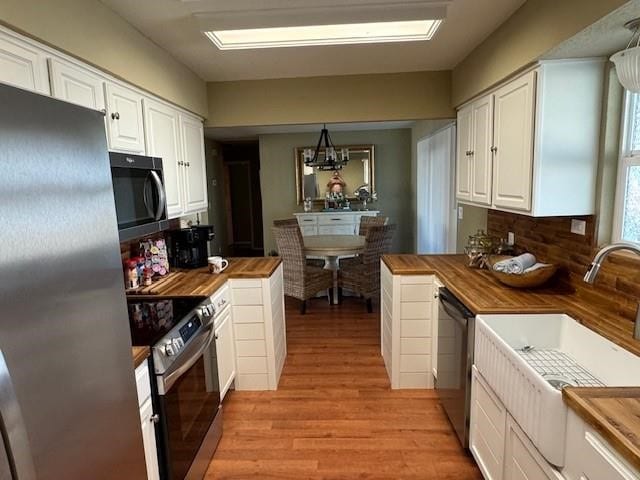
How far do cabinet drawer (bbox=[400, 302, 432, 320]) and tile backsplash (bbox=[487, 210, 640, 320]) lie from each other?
75 centimetres

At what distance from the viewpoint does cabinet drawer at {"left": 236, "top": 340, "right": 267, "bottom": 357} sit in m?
2.78

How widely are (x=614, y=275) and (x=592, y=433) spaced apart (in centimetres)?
101

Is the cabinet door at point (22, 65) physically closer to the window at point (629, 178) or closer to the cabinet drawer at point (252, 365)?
the cabinet drawer at point (252, 365)

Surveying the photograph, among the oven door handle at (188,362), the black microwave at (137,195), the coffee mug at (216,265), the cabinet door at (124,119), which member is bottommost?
the oven door handle at (188,362)

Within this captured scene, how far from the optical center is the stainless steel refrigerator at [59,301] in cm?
70

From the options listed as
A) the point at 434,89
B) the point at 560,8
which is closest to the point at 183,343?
the point at 560,8

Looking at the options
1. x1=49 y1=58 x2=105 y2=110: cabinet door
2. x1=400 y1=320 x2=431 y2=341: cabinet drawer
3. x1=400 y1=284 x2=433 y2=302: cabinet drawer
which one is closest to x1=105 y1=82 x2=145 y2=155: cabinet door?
x1=49 y1=58 x2=105 y2=110: cabinet door

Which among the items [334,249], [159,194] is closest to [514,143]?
[159,194]

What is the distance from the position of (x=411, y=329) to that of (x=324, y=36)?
2.00 meters

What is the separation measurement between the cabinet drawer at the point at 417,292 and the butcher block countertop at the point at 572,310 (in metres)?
0.10

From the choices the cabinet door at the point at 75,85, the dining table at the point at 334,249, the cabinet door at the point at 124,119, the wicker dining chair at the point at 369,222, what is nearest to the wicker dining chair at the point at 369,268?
the dining table at the point at 334,249

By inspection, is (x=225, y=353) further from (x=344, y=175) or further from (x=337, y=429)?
(x=344, y=175)

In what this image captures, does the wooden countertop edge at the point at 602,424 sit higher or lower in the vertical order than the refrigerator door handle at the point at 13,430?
lower

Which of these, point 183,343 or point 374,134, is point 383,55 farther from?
point 374,134
